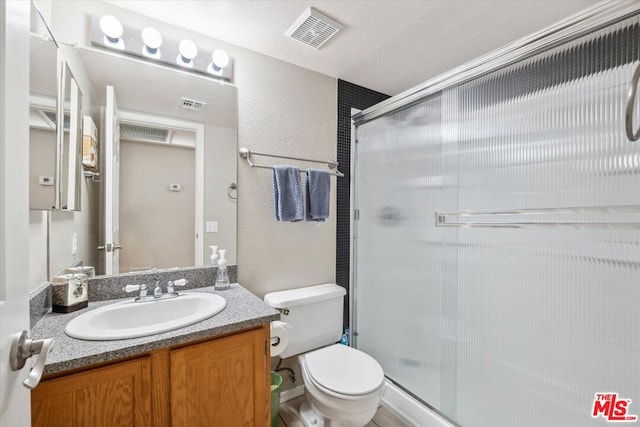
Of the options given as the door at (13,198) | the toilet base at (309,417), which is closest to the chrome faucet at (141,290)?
the door at (13,198)

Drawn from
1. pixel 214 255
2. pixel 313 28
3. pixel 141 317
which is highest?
pixel 313 28

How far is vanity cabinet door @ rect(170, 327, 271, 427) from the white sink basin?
12 centimetres

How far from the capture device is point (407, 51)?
173 cm

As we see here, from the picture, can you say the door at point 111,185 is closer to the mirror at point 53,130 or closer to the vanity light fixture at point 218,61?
the mirror at point 53,130

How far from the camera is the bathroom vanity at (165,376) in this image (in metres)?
0.82

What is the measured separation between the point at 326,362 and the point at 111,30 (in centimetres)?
200

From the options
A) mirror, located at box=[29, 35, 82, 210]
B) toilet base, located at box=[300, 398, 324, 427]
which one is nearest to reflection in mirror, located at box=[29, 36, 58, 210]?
mirror, located at box=[29, 35, 82, 210]

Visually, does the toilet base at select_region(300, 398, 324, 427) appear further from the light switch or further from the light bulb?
the light bulb

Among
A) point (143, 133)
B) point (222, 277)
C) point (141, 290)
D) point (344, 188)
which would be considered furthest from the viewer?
point (344, 188)

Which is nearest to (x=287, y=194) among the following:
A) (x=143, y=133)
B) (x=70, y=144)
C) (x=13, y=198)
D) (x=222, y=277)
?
(x=222, y=277)

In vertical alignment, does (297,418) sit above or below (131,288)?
below

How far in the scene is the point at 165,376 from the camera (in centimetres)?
96

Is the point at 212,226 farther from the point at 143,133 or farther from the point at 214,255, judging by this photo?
the point at 143,133

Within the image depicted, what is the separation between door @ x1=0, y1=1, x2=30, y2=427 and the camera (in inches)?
19.3
